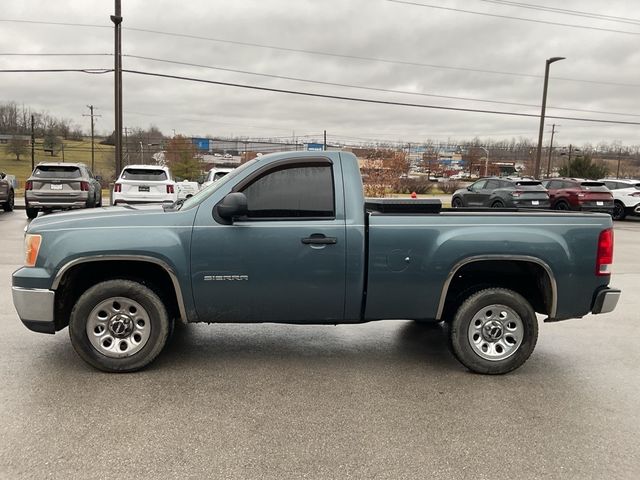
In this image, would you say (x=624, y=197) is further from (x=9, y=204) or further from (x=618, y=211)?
(x=9, y=204)

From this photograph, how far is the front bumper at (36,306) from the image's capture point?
405cm

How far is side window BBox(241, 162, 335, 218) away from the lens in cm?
425

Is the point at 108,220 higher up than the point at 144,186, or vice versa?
the point at 108,220

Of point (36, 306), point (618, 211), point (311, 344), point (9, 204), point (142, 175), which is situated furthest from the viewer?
point (618, 211)

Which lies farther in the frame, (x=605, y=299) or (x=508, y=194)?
(x=508, y=194)

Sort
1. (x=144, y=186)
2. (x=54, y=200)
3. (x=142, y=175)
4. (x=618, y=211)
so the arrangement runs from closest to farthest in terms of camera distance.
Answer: (x=144, y=186) < (x=142, y=175) < (x=54, y=200) < (x=618, y=211)

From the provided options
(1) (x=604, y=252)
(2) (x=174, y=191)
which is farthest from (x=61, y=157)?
(1) (x=604, y=252)

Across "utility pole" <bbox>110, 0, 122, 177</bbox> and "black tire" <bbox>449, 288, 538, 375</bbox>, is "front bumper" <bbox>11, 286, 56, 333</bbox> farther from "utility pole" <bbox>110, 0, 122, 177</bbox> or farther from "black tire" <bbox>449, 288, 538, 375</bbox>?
"utility pole" <bbox>110, 0, 122, 177</bbox>

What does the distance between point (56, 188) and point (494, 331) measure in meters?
14.7

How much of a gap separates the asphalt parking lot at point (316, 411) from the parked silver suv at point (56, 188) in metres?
11.1

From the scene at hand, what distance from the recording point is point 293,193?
4293 millimetres

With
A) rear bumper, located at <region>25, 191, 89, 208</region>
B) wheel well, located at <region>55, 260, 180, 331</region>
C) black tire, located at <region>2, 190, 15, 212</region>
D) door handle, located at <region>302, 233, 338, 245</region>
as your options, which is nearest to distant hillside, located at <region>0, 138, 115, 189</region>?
black tire, located at <region>2, 190, 15, 212</region>

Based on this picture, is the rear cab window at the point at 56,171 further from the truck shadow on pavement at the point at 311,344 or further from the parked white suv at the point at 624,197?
the parked white suv at the point at 624,197

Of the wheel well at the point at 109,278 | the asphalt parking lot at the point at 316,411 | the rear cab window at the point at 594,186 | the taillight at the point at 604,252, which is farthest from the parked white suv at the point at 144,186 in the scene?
the rear cab window at the point at 594,186
